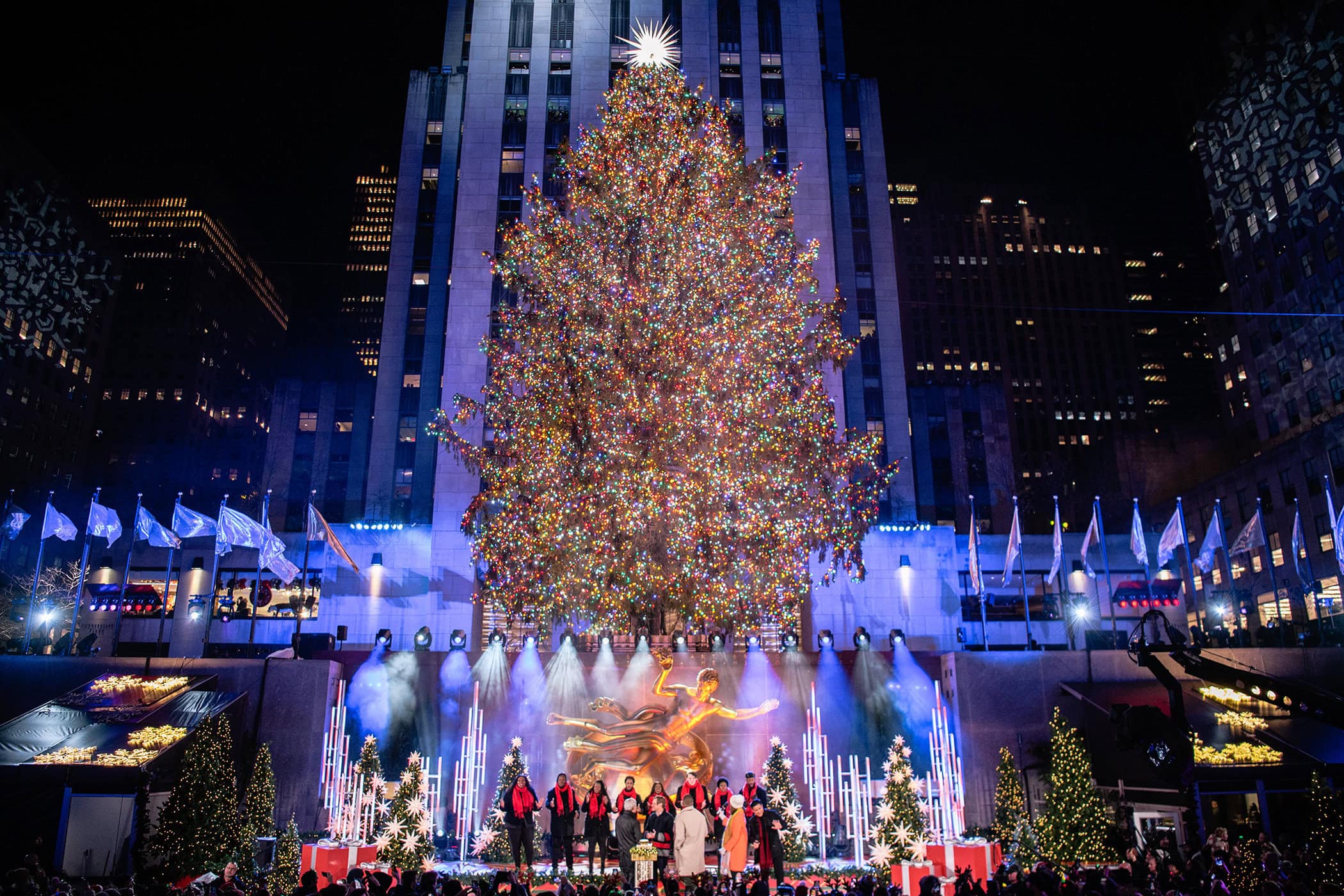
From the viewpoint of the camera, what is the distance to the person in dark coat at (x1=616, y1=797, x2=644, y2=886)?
17.8 metres

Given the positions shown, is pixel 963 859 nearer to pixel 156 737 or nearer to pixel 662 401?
pixel 662 401

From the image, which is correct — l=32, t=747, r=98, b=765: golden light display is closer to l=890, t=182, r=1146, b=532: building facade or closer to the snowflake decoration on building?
the snowflake decoration on building

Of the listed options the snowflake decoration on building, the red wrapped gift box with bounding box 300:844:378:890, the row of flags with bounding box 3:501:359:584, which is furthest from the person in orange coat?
the snowflake decoration on building

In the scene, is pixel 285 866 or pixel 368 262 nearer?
pixel 285 866

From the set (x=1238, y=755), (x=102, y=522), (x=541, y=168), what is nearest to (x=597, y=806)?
(x=1238, y=755)

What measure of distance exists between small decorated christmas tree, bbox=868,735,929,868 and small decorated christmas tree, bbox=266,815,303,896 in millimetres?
11231

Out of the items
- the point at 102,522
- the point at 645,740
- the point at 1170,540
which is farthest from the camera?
the point at 1170,540

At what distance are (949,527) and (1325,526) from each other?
120 feet

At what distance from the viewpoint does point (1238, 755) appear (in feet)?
70.8

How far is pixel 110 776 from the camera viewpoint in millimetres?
19578

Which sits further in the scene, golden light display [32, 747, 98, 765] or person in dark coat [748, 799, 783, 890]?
golden light display [32, 747, 98, 765]

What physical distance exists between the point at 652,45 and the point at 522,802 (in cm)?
3798

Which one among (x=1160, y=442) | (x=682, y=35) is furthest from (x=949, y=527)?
(x=1160, y=442)

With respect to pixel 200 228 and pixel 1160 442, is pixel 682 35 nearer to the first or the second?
pixel 1160 442
